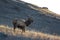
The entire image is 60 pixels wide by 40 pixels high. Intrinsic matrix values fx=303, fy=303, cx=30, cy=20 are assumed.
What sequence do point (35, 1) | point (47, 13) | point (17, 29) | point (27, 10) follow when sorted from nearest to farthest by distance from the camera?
point (17, 29) < point (27, 10) < point (47, 13) < point (35, 1)

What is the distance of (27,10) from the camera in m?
45.1

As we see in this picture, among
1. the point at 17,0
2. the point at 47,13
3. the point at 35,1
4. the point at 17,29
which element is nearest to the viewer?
the point at 17,29

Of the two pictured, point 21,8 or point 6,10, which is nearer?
point 6,10

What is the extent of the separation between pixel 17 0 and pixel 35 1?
6390mm

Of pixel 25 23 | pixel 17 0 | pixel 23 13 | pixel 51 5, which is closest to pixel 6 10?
pixel 23 13

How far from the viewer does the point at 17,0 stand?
53.9 meters

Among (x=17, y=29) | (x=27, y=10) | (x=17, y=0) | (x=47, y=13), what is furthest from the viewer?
(x=17, y=0)

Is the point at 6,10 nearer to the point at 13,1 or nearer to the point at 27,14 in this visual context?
the point at 27,14

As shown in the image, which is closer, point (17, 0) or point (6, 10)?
point (6, 10)

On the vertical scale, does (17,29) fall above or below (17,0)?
below

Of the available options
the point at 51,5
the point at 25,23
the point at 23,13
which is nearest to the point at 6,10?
the point at 23,13

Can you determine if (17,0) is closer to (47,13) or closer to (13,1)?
(13,1)

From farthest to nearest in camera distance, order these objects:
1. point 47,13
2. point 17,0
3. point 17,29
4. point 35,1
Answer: point 35,1 → point 17,0 → point 47,13 → point 17,29

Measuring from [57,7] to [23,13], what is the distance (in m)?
13.4
